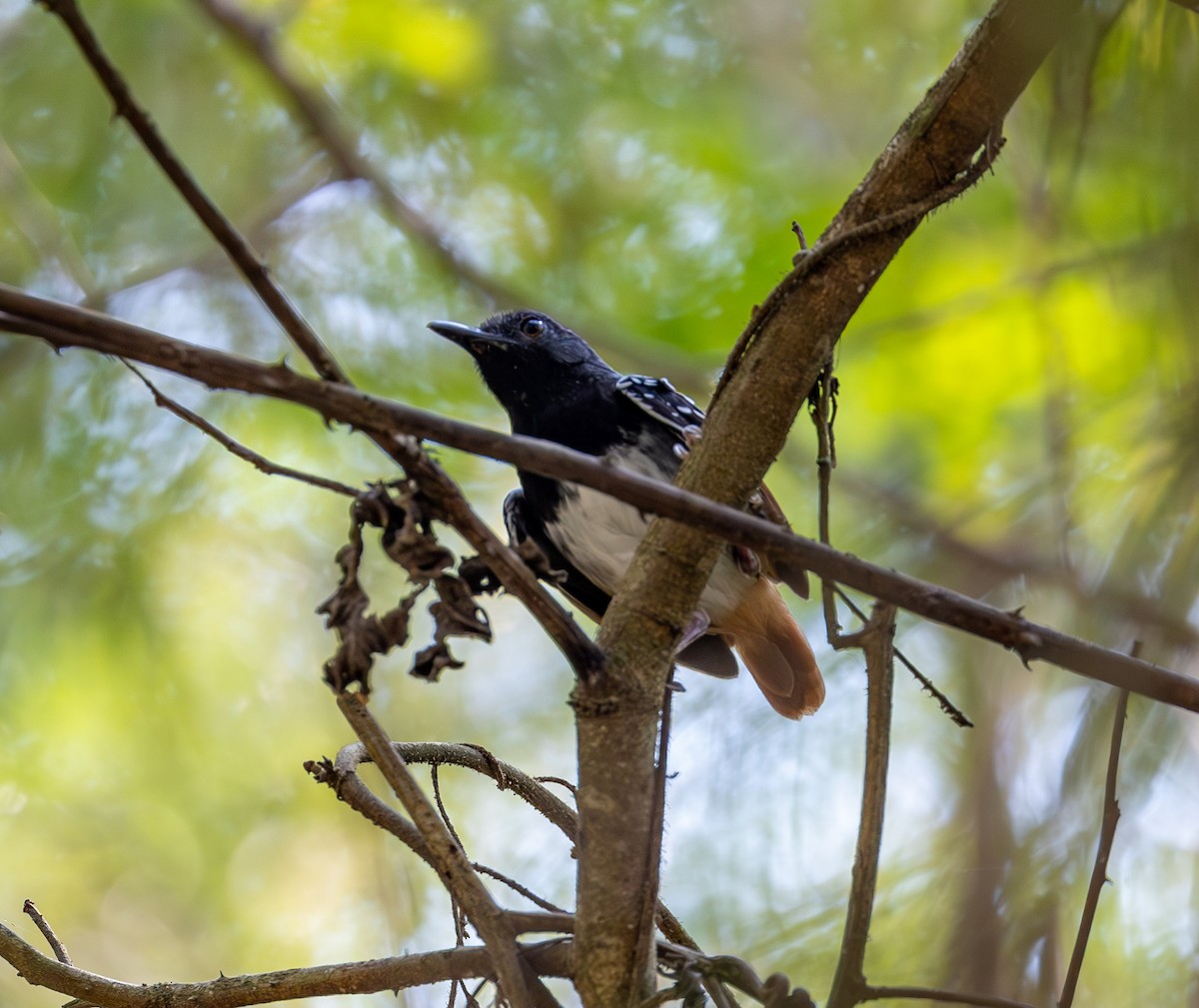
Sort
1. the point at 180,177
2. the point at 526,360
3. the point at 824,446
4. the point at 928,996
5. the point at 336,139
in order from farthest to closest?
the point at 336,139 → the point at 526,360 → the point at 824,446 → the point at 928,996 → the point at 180,177

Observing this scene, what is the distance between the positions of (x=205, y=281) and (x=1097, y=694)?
156 inches

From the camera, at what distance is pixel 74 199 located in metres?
4.87

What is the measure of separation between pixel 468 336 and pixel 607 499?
77cm

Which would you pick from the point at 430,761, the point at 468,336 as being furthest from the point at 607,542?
the point at 430,761

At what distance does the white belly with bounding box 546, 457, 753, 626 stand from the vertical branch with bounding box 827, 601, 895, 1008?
173 cm

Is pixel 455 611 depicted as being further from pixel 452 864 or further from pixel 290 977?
pixel 290 977

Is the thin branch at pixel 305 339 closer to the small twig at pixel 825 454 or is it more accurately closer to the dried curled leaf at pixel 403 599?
the dried curled leaf at pixel 403 599

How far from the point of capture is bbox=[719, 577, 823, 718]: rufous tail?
355 centimetres

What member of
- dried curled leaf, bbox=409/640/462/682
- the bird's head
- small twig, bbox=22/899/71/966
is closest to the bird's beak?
the bird's head

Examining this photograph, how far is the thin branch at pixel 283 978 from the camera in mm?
1674

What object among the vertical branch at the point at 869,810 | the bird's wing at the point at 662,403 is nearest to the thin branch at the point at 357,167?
the bird's wing at the point at 662,403

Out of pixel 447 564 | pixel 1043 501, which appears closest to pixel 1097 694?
pixel 1043 501

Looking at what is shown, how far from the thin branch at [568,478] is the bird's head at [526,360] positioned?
7.39ft

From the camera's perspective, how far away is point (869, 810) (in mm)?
1562
